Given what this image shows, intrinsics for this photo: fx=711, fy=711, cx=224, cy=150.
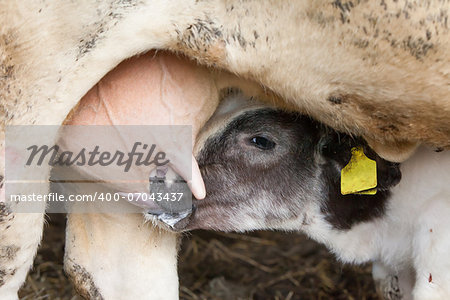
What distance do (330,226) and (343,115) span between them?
918 millimetres

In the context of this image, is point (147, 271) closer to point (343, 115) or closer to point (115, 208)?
point (115, 208)

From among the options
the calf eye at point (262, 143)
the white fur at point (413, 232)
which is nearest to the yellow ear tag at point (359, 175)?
the white fur at point (413, 232)

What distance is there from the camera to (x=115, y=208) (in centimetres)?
329

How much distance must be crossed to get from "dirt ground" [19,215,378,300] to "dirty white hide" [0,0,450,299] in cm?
161

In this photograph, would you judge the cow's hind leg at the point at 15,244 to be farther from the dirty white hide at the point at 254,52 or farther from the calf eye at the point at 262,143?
the calf eye at the point at 262,143

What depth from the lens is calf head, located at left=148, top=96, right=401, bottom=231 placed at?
3.41 metres

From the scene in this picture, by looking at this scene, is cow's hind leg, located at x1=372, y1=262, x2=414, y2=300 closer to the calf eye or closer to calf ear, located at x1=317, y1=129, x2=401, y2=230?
calf ear, located at x1=317, y1=129, x2=401, y2=230

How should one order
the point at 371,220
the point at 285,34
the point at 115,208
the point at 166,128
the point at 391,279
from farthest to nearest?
the point at 391,279, the point at 371,220, the point at 115,208, the point at 166,128, the point at 285,34

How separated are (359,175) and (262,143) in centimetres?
49

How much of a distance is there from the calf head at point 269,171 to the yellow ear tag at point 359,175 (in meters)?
0.05

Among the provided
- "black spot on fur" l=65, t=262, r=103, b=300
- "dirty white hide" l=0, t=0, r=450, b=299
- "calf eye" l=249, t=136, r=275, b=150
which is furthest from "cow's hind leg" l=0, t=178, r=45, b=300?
"calf eye" l=249, t=136, r=275, b=150

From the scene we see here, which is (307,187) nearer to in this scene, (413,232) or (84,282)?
(413,232)

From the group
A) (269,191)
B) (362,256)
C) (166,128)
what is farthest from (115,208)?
(362,256)

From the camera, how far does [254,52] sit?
2.68 metres
